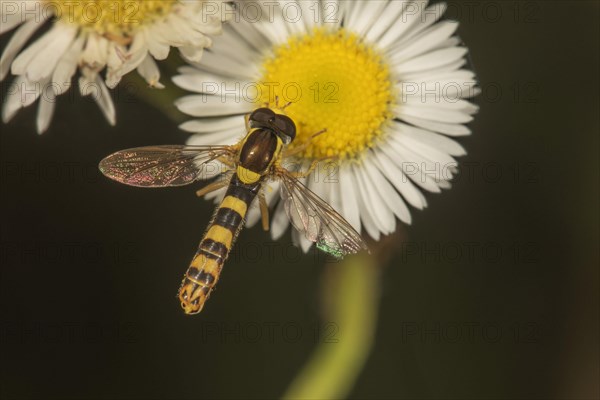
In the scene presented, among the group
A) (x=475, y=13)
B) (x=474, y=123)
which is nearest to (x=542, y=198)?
(x=474, y=123)

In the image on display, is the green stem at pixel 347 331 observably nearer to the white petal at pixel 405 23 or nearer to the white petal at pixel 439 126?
the white petal at pixel 439 126

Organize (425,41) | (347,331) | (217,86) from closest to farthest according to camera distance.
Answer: (425,41), (217,86), (347,331)

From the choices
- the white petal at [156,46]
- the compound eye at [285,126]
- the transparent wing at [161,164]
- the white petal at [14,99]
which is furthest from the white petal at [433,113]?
the white petal at [14,99]

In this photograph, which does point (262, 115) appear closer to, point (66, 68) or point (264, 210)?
point (264, 210)

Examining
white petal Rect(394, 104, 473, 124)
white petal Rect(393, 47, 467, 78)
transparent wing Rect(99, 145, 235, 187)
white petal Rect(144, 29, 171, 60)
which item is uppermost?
white petal Rect(393, 47, 467, 78)

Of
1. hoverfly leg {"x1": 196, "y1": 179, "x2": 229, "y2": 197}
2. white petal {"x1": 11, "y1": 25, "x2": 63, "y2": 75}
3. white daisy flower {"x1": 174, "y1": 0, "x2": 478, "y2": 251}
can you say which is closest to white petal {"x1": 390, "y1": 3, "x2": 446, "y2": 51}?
white daisy flower {"x1": 174, "y1": 0, "x2": 478, "y2": 251}

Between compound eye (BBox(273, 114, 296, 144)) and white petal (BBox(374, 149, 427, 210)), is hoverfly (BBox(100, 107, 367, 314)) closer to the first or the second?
compound eye (BBox(273, 114, 296, 144))

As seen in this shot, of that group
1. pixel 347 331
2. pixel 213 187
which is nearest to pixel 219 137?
pixel 213 187
